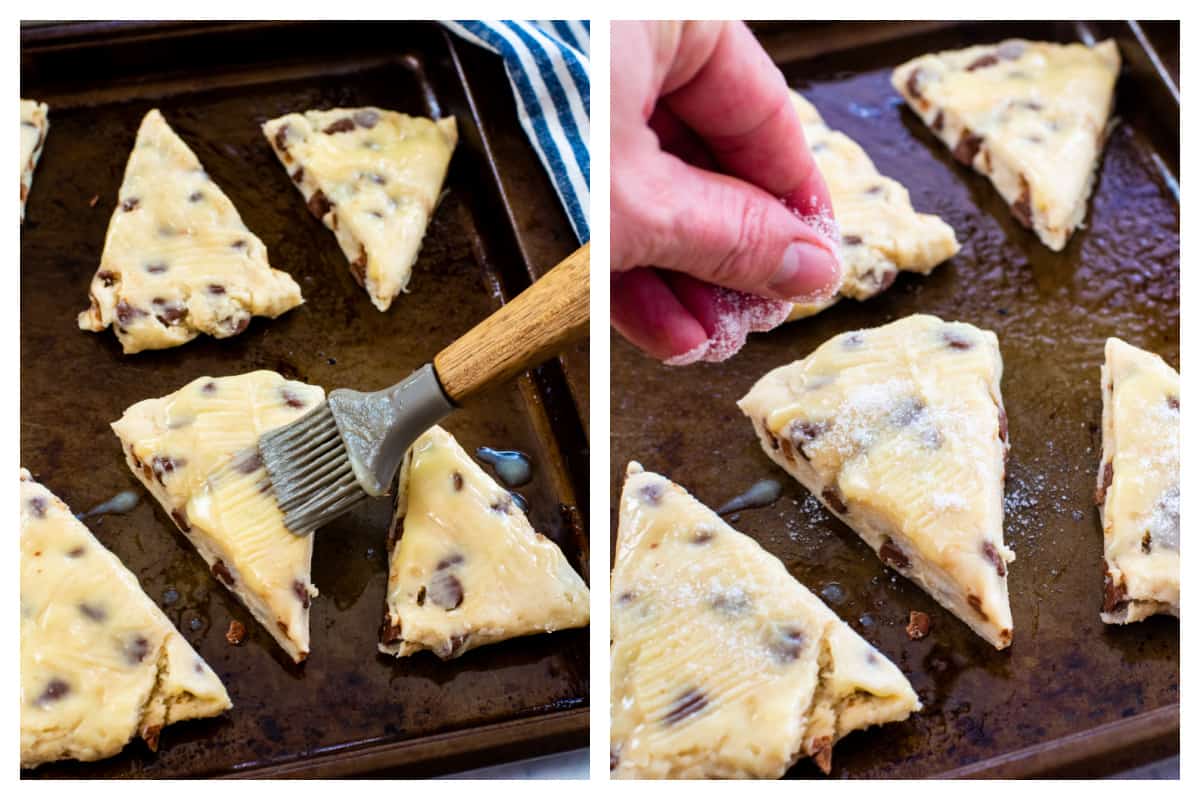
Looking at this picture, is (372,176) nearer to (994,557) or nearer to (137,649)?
(137,649)

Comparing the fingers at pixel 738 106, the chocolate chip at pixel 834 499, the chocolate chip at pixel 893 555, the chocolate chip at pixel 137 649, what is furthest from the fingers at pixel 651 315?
the chocolate chip at pixel 137 649

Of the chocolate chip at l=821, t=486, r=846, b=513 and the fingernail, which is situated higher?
the fingernail

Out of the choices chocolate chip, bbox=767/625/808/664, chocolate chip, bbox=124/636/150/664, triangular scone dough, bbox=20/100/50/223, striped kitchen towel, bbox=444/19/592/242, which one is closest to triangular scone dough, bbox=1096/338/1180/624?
chocolate chip, bbox=767/625/808/664

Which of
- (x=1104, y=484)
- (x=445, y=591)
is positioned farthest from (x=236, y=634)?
(x=1104, y=484)

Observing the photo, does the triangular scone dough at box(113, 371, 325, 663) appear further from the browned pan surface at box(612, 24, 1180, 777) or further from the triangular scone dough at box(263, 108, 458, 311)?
the browned pan surface at box(612, 24, 1180, 777)

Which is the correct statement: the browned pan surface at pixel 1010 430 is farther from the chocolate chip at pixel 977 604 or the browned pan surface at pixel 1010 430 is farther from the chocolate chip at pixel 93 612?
the chocolate chip at pixel 93 612

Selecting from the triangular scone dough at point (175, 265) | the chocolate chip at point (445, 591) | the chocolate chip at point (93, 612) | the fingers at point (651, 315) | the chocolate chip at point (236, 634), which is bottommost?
the chocolate chip at point (236, 634)
